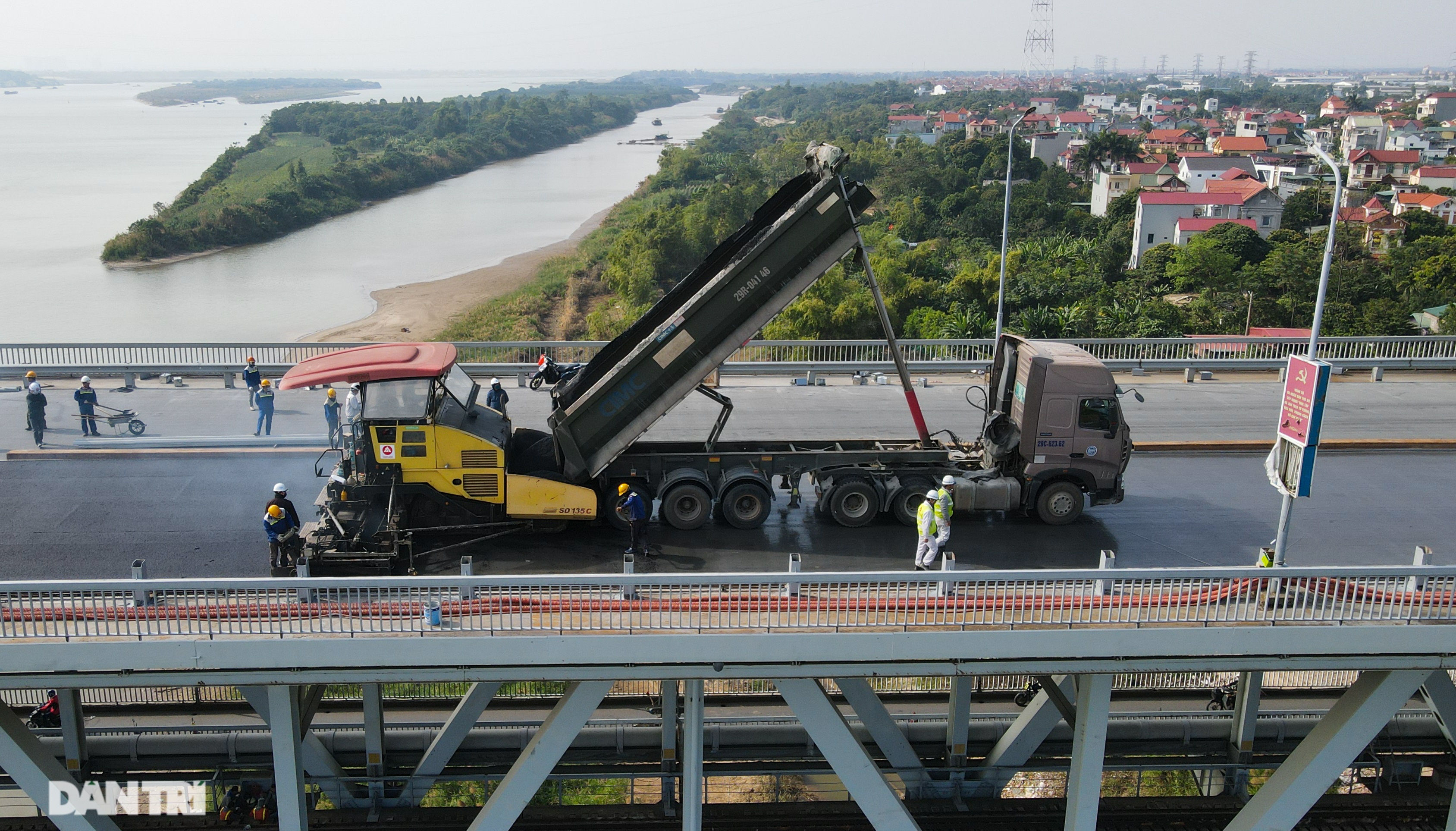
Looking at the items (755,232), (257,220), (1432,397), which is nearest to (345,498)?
(755,232)

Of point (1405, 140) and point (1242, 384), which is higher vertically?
point (1405, 140)

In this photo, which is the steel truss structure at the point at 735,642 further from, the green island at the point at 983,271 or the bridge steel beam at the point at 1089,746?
the green island at the point at 983,271

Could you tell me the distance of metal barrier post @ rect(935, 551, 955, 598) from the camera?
9969 millimetres

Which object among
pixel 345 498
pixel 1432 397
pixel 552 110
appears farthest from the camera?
pixel 552 110

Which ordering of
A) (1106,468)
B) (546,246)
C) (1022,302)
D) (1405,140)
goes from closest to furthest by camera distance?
(1106,468)
(1022,302)
(546,246)
(1405,140)

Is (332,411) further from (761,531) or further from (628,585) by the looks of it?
(628,585)

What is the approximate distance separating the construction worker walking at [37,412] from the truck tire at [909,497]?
14004 mm

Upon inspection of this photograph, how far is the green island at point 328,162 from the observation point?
A: 241 feet

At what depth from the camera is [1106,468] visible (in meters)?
14.0

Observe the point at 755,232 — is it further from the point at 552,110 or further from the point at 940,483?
the point at 552,110

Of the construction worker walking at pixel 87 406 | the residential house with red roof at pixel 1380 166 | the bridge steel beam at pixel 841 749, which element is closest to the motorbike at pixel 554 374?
the bridge steel beam at pixel 841 749

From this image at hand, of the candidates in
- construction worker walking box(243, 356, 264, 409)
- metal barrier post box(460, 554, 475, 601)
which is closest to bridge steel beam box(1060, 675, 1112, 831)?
metal barrier post box(460, 554, 475, 601)

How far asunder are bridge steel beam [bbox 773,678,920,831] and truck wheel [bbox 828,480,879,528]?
3814 mm

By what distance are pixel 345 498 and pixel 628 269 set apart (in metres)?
47.0
